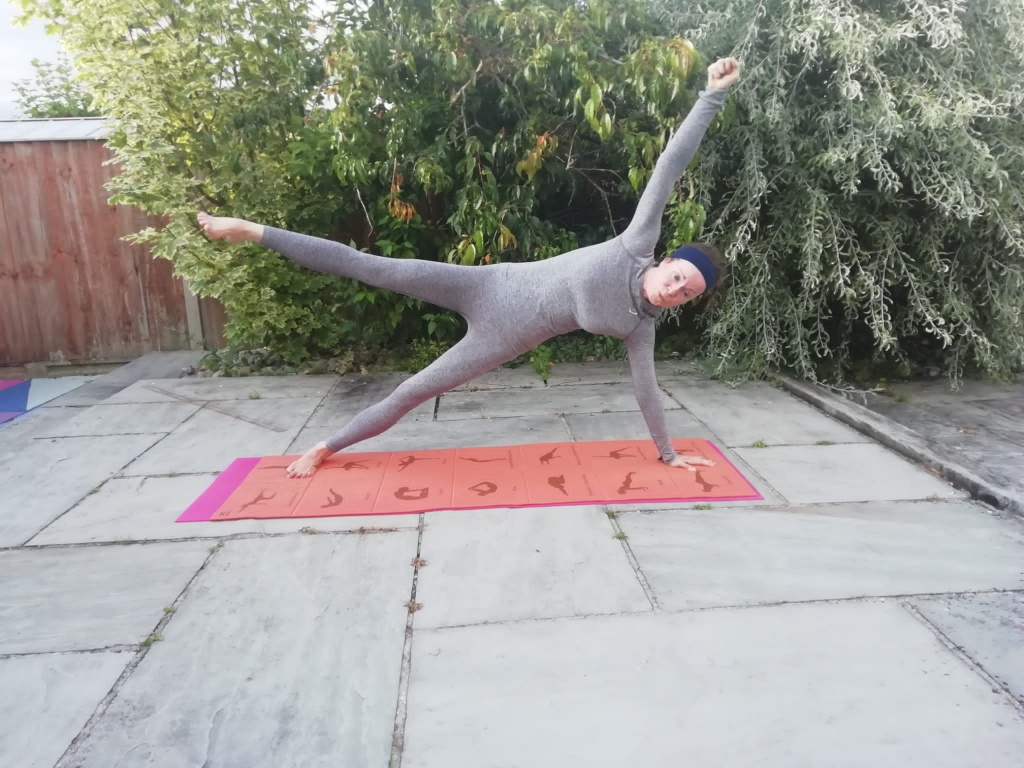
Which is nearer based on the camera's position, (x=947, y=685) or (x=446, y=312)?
(x=947, y=685)

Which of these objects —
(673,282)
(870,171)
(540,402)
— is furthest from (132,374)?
(870,171)

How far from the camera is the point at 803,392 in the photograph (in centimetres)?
482

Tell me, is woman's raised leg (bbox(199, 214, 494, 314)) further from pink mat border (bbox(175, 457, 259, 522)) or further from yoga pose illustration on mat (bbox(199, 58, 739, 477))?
pink mat border (bbox(175, 457, 259, 522))

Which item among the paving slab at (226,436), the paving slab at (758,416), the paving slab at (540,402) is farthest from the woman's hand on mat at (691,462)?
the paving slab at (226,436)

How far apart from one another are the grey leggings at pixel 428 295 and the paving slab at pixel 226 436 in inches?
29.8

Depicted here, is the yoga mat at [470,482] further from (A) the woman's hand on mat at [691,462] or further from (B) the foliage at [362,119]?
(B) the foliage at [362,119]

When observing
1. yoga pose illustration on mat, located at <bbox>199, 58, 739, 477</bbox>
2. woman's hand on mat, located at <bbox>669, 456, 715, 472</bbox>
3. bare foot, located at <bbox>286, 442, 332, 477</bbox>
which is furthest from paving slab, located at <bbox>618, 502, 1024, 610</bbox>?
bare foot, located at <bbox>286, 442, 332, 477</bbox>

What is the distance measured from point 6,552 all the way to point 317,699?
68.9 inches

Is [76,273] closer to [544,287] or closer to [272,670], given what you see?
[544,287]

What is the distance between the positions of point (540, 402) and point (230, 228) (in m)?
2.54

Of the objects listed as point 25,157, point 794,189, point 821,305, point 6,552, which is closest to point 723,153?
point 794,189

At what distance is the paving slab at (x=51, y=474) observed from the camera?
3117 mm

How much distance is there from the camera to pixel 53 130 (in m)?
6.48

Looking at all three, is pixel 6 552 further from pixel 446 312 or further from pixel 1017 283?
pixel 1017 283
